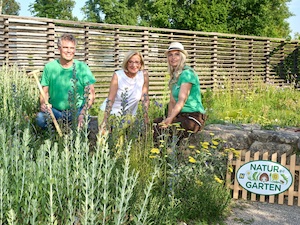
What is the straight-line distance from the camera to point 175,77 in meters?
4.66

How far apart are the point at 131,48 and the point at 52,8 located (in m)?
29.9

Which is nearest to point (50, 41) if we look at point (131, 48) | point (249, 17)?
point (131, 48)

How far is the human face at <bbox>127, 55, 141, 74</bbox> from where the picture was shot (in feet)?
15.3

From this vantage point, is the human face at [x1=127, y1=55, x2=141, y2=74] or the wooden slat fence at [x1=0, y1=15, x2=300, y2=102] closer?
the human face at [x1=127, y1=55, x2=141, y2=74]

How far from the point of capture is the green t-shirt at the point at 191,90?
4543 millimetres

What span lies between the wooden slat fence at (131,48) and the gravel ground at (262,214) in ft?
9.32

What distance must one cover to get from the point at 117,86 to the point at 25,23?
16.9 feet

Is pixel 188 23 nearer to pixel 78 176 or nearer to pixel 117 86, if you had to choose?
pixel 117 86

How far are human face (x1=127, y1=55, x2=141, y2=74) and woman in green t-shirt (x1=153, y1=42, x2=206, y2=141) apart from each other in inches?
13.7

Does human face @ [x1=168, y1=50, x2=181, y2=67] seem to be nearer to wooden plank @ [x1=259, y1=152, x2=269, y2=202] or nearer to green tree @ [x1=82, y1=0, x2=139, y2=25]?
wooden plank @ [x1=259, y1=152, x2=269, y2=202]

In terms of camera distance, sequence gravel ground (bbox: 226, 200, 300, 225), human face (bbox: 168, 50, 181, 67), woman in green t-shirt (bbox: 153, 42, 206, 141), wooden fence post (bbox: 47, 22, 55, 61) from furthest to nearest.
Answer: wooden fence post (bbox: 47, 22, 55, 61) < human face (bbox: 168, 50, 181, 67) < woman in green t-shirt (bbox: 153, 42, 206, 141) < gravel ground (bbox: 226, 200, 300, 225)

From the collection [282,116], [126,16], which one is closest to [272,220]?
[282,116]

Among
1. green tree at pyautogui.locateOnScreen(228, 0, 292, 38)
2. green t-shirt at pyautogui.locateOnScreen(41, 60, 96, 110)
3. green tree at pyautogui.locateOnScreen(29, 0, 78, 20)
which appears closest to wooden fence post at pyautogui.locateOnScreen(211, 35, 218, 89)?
green t-shirt at pyautogui.locateOnScreen(41, 60, 96, 110)

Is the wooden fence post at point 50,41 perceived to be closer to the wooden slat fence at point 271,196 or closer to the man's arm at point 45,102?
the man's arm at point 45,102
